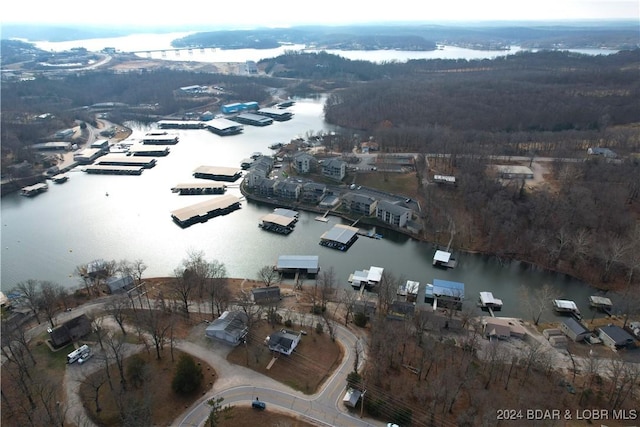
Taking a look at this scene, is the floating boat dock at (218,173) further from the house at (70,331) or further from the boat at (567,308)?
the boat at (567,308)

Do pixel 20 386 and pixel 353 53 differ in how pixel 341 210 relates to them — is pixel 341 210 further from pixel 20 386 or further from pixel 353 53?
pixel 353 53

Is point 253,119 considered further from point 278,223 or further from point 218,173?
point 278,223

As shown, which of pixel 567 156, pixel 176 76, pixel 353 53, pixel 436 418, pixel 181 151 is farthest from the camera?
pixel 353 53

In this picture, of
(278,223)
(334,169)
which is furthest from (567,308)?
(334,169)

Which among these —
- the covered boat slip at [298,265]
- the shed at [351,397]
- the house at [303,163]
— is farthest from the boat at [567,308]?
the house at [303,163]

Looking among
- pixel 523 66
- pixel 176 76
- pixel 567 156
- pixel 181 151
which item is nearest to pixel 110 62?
pixel 176 76

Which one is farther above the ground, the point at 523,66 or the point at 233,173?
the point at 523,66

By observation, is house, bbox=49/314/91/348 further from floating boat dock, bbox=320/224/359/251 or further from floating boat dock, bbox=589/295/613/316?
floating boat dock, bbox=589/295/613/316
